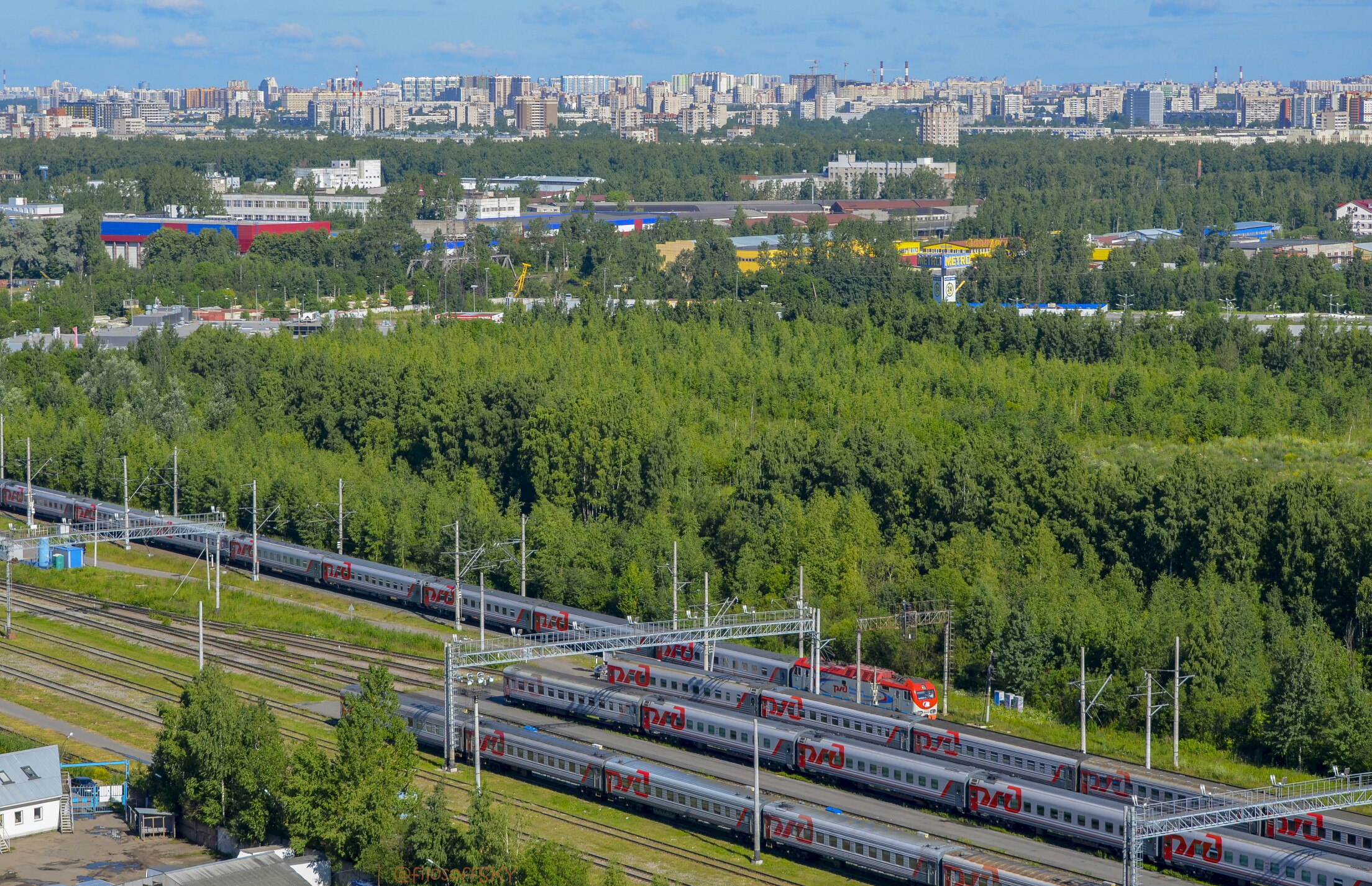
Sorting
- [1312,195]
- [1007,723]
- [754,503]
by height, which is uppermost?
[1312,195]

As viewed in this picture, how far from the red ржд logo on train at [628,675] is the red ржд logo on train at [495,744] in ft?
15.9

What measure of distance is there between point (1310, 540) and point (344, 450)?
127 feet

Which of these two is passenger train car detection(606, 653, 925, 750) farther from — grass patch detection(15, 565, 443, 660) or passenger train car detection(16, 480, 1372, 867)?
grass patch detection(15, 565, 443, 660)

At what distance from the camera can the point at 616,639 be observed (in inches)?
1571

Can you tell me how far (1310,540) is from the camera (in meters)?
45.8

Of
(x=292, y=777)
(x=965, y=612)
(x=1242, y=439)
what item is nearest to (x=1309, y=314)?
(x=1242, y=439)

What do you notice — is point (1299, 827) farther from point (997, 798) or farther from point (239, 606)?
point (239, 606)

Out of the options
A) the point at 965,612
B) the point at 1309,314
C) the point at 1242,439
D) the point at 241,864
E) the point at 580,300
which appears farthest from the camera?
the point at 580,300

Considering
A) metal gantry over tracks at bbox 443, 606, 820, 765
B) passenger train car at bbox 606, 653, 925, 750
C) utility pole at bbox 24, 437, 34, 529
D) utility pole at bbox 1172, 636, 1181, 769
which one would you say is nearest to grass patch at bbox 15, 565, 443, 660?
metal gantry over tracks at bbox 443, 606, 820, 765

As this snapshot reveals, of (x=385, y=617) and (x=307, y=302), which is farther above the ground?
(x=307, y=302)

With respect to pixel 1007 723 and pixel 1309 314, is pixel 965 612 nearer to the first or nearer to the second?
pixel 1007 723

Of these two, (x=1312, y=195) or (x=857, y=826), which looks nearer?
(x=857, y=826)

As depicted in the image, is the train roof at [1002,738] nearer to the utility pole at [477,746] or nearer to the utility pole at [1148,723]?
the utility pole at [1148,723]

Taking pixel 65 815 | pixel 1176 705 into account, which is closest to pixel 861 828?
pixel 1176 705
